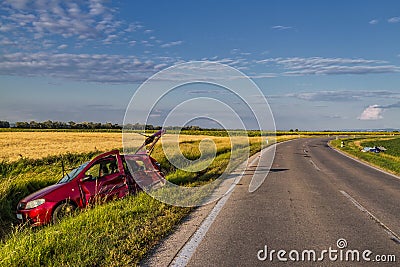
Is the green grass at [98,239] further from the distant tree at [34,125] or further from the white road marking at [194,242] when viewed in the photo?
the distant tree at [34,125]

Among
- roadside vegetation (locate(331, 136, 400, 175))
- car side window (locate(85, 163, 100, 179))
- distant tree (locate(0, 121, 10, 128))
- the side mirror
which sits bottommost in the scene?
roadside vegetation (locate(331, 136, 400, 175))

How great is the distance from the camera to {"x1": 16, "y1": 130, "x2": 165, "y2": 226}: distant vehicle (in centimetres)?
745

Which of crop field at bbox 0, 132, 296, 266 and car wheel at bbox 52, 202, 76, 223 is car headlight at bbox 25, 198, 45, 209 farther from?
crop field at bbox 0, 132, 296, 266

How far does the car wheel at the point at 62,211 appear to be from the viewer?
24.6ft

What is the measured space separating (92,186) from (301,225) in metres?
4.58

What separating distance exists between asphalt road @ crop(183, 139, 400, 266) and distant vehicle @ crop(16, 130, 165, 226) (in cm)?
247

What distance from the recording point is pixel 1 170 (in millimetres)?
14172

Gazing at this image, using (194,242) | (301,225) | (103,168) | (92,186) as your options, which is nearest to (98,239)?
(194,242)

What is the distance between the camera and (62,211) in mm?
7672

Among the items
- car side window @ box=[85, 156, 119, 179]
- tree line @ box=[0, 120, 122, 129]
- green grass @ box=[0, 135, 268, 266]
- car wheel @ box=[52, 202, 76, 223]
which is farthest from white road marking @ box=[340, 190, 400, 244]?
tree line @ box=[0, 120, 122, 129]

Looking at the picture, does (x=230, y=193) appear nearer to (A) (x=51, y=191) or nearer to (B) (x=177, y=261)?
(A) (x=51, y=191)

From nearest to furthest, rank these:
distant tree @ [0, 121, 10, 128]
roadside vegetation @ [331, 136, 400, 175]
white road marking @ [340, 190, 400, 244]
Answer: white road marking @ [340, 190, 400, 244] → roadside vegetation @ [331, 136, 400, 175] → distant tree @ [0, 121, 10, 128]

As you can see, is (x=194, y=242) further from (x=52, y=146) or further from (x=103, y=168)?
(x=52, y=146)

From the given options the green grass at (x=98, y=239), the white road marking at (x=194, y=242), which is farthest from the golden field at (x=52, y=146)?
the white road marking at (x=194, y=242)
